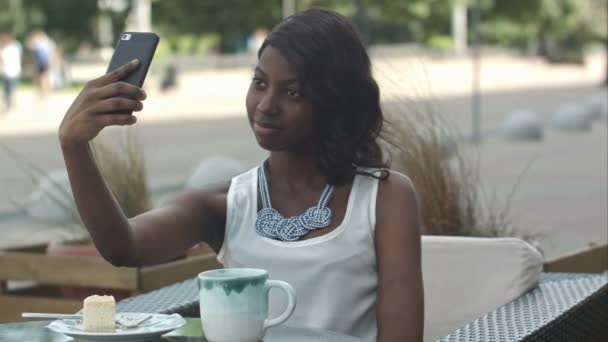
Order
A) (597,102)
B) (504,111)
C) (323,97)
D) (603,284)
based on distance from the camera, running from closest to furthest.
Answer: (323,97), (603,284), (597,102), (504,111)

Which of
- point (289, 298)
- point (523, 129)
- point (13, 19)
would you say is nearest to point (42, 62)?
point (523, 129)

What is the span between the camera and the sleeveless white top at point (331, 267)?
281 cm

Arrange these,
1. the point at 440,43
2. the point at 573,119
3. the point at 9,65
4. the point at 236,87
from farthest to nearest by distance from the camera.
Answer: the point at 440,43
the point at 236,87
the point at 9,65
the point at 573,119

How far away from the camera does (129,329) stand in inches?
96.8

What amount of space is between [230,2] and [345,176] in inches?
2331

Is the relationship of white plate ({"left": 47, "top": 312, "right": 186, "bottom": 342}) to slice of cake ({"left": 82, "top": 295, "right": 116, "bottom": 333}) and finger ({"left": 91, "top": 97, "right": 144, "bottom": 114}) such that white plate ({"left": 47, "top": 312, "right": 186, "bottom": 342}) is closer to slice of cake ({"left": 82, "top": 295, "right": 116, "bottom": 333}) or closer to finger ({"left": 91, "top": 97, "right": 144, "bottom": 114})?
slice of cake ({"left": 82, "top": 295, "right": 116, "bottom": 333})

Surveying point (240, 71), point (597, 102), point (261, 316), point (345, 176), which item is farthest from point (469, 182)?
point (240, 71)

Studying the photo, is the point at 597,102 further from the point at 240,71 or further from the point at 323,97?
the point at 240,71

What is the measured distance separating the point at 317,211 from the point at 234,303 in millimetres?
538

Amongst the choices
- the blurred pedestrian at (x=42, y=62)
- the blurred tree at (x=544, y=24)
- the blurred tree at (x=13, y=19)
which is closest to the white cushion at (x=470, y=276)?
the blurred pedestrian at (x=42, y=62)

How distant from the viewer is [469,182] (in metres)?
5.41

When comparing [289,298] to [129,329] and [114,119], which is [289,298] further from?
[114,119]

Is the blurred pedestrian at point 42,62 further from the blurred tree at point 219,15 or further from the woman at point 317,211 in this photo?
the woman at point 317,211

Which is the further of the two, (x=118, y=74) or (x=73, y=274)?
(x=73, y=274)
